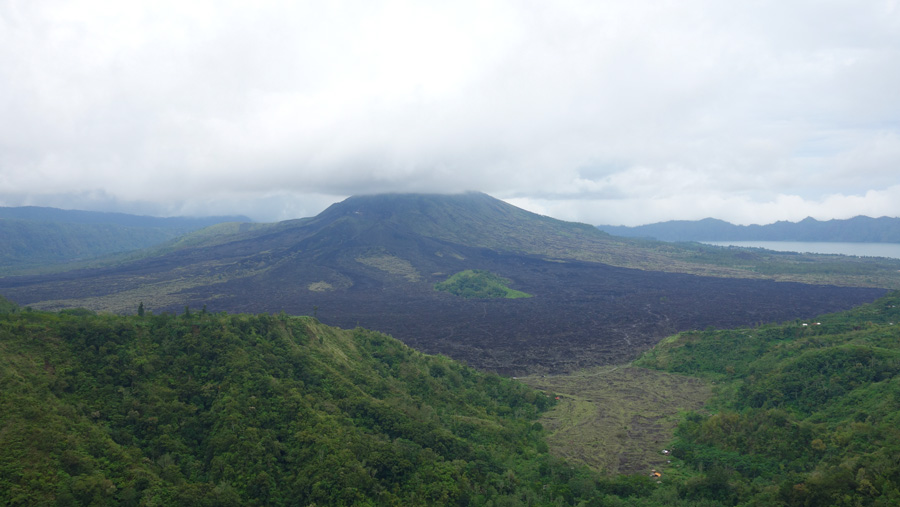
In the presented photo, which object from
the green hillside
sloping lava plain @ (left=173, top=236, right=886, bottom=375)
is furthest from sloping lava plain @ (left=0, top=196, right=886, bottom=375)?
the green hillside

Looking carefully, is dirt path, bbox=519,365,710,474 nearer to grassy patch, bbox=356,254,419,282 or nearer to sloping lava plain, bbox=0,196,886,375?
sloping lava plain, bbox=0,196,886,375

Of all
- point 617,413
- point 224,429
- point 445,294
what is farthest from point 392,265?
point 224,429

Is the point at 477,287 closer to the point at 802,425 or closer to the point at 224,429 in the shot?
the point at 802,425

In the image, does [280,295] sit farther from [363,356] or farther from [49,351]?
[49,351]

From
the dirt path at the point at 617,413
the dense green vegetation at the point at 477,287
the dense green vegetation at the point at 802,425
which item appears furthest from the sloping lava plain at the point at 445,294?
the dense green vegetation at the point at 802,425

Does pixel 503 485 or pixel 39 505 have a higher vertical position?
pixel 39 505

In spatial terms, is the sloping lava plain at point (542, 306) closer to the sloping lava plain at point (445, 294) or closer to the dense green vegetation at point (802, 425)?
the sloping lava plain at point (445, 294)

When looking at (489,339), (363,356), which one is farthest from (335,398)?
(489,339)
